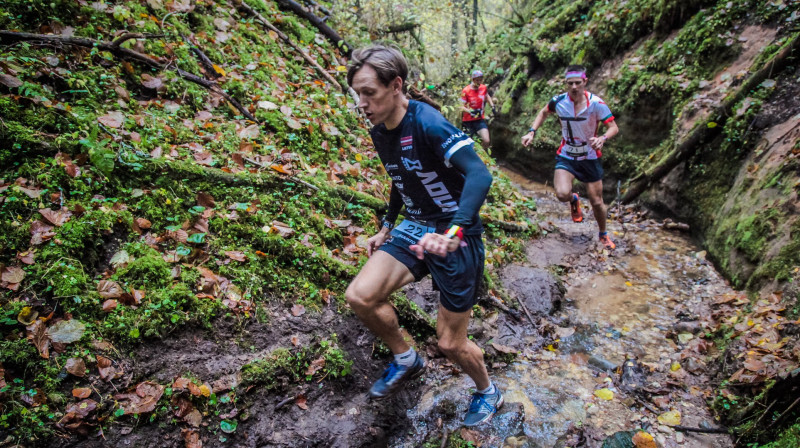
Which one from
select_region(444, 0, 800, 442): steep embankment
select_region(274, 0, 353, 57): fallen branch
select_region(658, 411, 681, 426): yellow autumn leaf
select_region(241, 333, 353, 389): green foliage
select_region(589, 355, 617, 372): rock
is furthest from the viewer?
select_region(274, 0, 353, 57): fallen branch

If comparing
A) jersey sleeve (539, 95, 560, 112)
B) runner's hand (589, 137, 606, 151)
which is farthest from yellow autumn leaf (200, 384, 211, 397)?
jersey sleeve (539, 95, 560, 112)

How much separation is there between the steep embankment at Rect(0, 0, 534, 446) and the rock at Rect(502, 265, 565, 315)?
0.31m

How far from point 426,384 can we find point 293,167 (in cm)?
256

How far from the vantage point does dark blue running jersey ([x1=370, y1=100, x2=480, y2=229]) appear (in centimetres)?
241

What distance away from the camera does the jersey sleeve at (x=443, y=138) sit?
2369 millimetres

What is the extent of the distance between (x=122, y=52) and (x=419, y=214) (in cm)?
382

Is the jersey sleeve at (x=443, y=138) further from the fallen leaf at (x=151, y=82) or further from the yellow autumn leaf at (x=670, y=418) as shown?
the fallen leaf at (x=151, y=82)

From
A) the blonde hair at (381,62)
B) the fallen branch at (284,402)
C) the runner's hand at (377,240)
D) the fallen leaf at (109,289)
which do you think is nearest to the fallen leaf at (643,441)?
the runner's hand at (377,240)

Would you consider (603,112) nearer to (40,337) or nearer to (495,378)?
(495,378)

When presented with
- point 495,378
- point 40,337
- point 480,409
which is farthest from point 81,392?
point 495,378

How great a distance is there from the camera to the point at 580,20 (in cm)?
1132

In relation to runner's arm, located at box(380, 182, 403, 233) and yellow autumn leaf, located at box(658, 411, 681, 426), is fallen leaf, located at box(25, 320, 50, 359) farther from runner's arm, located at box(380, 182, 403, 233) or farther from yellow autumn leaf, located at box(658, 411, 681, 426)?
yellow autumn leaf, located at box(658, 411, 681, 426)

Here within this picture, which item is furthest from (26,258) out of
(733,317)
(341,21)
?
(341,21)

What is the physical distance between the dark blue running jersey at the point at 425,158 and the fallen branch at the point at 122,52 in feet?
8.98
